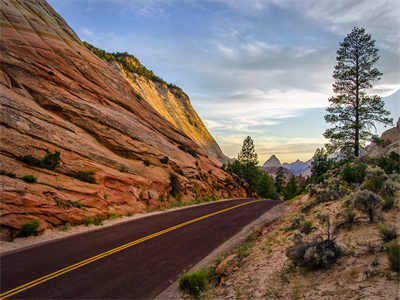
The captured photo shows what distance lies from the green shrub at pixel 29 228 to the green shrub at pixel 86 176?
500 centimetres

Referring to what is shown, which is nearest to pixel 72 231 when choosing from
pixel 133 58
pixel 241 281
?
pixel 241 281

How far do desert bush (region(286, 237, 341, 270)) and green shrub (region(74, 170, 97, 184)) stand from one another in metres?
13.5

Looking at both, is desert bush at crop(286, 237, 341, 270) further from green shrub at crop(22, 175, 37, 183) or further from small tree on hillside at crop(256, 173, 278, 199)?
small tree on hillside at crop(256, 173, 278, 199)

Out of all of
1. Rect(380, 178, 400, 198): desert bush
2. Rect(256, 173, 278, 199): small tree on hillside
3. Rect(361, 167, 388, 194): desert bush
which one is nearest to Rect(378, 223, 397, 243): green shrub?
Rect(380, 178, 400, 198): desert bush

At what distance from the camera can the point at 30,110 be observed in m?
16.9

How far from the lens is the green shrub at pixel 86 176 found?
15.3 meters

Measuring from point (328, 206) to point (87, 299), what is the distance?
9.44m

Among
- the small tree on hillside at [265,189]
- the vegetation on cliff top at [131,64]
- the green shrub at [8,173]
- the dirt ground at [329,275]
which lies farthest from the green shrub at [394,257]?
the vegetation on cliff top at [131,64]

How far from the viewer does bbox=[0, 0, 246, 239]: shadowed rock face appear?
12711 mm

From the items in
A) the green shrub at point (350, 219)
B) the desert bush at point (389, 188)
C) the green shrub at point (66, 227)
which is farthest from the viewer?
the green shrub at point (66, 227)

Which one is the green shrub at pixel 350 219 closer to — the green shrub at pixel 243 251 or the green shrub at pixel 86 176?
the green shrub at pixel 243 251

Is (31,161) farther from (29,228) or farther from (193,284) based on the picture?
(193,284)

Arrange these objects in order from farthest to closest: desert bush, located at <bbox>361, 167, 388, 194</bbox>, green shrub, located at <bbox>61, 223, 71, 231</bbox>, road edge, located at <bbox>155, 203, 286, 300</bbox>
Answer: green shrub, located at <bbox>61, 223, 71, 231</bbox> → desert bush, located at <bbox>361, 167, 388, 194</bbox> → road edge, located at <bbox>155, 203, 286, 300</bbox>

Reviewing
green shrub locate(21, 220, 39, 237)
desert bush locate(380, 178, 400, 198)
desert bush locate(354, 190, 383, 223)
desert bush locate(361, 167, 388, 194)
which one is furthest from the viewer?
green shrub locate(21, 220, 39, 237)
